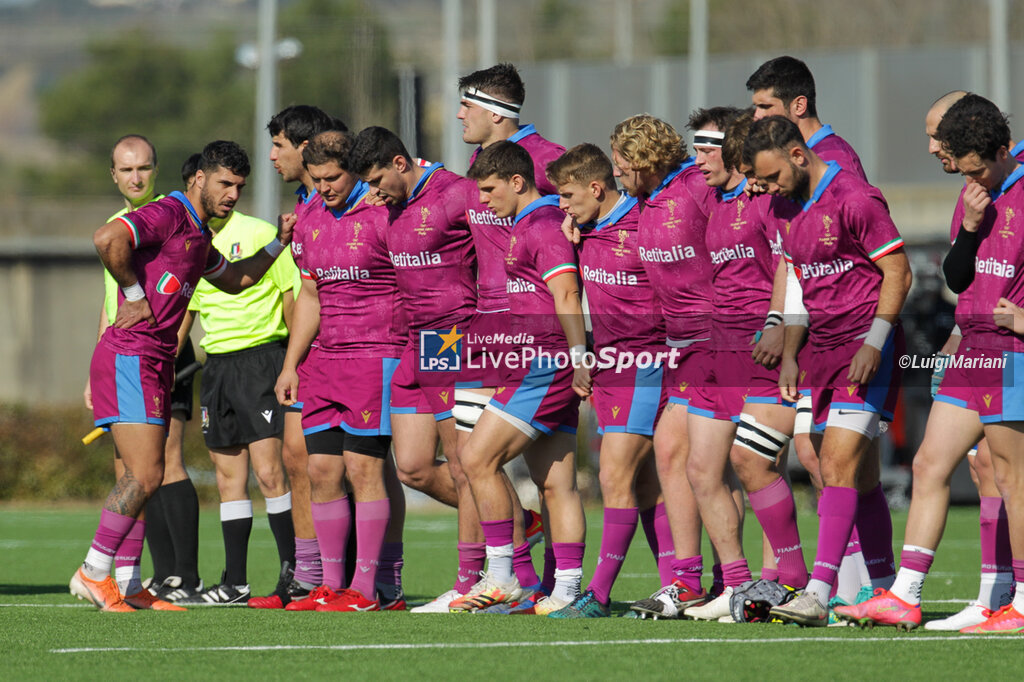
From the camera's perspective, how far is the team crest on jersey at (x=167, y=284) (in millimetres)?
8297

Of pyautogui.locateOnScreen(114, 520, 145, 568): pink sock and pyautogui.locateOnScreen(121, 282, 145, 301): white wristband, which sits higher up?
pyautogui.locateOnScreen(121, 282, 145, 301): white wristband

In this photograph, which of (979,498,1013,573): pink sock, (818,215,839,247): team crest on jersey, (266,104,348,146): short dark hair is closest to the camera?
(818,215,839,247): team crest on jersey

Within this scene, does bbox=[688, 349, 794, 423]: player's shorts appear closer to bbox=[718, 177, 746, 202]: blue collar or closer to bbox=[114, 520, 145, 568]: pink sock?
bbox=[718, 177, 746, 202]: blue collar

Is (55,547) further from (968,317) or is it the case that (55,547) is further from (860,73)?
(860,73)

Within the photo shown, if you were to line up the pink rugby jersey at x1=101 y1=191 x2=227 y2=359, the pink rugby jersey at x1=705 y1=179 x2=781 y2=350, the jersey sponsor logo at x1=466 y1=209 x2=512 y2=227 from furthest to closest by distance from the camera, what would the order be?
1. the pink rugby jersey at x1=101 y1=191 x2=227 y2=359
2. the jersey sponsor logo at x1=466 y1=209 x2=512 y2=227
3. the pink rugby jersey at x1=705 y1=179 x2=781 y2=350

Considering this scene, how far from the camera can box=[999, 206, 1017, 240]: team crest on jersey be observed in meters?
6.64

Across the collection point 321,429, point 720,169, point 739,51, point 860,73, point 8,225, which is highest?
point 739,51

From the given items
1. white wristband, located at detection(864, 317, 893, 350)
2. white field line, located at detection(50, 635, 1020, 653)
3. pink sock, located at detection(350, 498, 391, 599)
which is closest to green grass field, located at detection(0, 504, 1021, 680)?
white field line, located at detection(50, 635, 1020, 653)

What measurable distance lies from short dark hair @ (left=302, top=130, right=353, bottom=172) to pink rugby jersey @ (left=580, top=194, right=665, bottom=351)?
4.64ft

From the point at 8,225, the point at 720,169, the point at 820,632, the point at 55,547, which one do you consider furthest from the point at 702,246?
the point at 8,225

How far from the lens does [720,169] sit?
7.58m

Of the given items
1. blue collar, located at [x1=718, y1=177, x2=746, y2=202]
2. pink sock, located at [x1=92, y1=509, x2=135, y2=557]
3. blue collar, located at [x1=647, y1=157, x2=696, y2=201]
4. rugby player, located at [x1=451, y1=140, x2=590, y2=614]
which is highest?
blue collar, located at [x1=647, y1=157, x2=696, y2=201]

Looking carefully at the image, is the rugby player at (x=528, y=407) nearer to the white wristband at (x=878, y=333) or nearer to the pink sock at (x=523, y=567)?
the pink sock at (x=523, y=567)

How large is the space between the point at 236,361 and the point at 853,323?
3969mm
